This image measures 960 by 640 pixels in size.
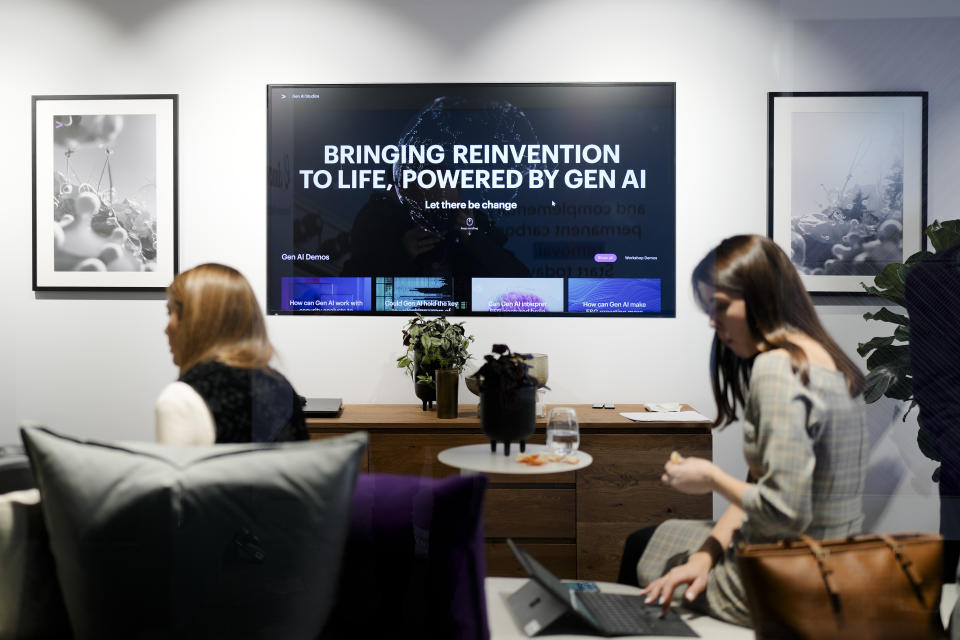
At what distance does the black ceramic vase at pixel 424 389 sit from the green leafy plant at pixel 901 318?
104cm

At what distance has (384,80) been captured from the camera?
7.20ft

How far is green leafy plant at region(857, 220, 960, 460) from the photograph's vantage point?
1587 mm

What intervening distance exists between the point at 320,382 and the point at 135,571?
70 centimetres

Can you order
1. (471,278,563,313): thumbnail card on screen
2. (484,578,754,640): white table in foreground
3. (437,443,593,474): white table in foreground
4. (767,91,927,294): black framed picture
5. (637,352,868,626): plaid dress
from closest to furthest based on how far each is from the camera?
(637,352,868,626): plaid dress → (484,578,754,640): white table in foreground → (437,443,593,474): white table in foreground → (767,91,927,294): black framed picture → (471,278,563,313): thumbnail card on screen

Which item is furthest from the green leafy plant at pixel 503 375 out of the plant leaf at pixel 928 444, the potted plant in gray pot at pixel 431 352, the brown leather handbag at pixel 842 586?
the plant leaf at pixel 928 444

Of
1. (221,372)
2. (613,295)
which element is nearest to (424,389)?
(221,372)

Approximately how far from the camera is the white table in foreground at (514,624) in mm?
1407

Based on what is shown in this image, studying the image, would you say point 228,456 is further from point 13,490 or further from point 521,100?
point 521,100

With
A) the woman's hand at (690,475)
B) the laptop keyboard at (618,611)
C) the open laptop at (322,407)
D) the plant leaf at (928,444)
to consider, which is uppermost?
the open laptop at (322,407)

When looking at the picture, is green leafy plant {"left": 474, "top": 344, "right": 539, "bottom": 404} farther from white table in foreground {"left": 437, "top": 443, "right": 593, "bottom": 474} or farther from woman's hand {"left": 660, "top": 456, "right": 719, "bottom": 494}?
woman's hand {"left": 660, "top": 456, "right": 719, "bottom": 494}

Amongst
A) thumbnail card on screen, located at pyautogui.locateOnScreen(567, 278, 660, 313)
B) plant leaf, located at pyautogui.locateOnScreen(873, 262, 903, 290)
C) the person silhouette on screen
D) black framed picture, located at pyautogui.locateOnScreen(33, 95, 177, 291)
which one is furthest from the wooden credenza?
black framed picture, located at pyautogui.locateOnScreen(33, 95, 177, 291)

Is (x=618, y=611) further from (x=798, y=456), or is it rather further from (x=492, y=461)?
(x=798, y=456)

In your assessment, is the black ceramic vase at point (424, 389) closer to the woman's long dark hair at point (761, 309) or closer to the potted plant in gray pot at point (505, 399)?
the potted plant in gray pot at point (505, 399)

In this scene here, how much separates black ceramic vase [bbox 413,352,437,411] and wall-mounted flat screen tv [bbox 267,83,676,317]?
212 mm
